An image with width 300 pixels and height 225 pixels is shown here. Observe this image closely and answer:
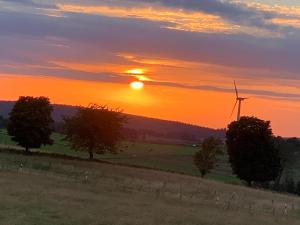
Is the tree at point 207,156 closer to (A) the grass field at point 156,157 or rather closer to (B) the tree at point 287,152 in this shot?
(A) the grass field at point 156,157

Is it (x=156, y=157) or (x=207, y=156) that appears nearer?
(x=207, y=156)

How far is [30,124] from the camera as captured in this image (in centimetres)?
8512

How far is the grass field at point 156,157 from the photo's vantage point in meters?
109

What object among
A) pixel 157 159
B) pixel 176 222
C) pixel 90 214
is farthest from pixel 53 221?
pixel 157 159

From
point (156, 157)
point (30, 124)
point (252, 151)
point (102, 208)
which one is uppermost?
point (30, 124)

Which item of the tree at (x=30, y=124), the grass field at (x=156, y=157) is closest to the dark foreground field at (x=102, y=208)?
the tree at (x=30, y=124)

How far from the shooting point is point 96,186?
43.4m

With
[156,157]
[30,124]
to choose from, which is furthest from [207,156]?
[30,124]

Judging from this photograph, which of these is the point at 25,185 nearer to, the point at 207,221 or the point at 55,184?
the point at 55,184

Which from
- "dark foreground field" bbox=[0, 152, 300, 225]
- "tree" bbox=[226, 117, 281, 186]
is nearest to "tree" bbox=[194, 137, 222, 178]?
"tree" bbox=[226, 117, 281, 186]

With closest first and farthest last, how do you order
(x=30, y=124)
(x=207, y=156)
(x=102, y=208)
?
(x=102, y=208)
(x=30, y=124)
(x=207, y=156)

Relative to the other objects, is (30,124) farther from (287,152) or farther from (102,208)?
(287,152)

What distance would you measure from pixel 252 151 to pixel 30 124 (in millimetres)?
34120

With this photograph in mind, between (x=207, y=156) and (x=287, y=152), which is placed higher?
(x=287, y=152)
